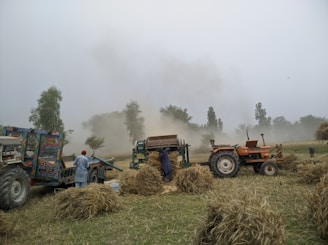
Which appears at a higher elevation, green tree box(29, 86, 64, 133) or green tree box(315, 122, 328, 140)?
green tree box(29, 86, 64, 133)

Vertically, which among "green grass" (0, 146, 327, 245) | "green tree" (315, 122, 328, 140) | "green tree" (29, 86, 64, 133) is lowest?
"green grass" (0, 146, 327, 245)

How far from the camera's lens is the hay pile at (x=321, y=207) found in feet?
12.9

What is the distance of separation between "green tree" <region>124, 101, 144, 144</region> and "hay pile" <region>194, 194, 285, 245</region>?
55.5m

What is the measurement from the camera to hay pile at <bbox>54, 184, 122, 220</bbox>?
6266 millimetres

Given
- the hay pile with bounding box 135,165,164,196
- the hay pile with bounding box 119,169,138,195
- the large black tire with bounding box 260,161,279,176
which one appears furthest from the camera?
the large black tire with bounding box 260,161,279,176

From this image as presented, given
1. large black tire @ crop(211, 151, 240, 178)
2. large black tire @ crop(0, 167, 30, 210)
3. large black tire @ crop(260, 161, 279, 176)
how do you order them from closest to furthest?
large black tire @ crop(0, 167, 30, 210) < large black tire @ crop(260, 161, 279, 176) < large black tire @ crop(211, 151, 240, 178)

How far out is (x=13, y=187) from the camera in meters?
7.69

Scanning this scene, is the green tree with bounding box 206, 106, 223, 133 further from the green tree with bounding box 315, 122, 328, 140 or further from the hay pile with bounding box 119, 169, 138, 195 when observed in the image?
the hay pile with bounding box 119, 169, 138, 195

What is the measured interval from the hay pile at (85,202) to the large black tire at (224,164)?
5.64 meters

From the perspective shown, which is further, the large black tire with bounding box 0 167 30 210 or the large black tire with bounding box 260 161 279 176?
the large black tire with bounding box 260 161 279 176

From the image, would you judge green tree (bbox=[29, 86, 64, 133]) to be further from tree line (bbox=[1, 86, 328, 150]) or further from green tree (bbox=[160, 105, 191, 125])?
green tree (bbox=[160, 105, 191, 125])

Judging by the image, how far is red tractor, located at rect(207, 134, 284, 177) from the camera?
11297 millimetres

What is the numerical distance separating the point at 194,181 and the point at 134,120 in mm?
52457

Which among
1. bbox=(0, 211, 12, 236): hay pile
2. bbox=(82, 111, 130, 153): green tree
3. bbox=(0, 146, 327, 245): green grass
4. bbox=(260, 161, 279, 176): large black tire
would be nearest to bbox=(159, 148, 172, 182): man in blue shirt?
bbox=(0, 146, 327, 245): green grass
